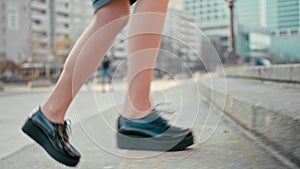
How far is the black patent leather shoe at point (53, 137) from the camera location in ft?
4.11

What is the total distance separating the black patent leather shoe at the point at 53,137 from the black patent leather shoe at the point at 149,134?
11.1 inches

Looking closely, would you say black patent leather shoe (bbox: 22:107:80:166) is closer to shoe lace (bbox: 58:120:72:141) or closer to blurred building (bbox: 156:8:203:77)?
shoe lace (bbox: 58:120:72:141)

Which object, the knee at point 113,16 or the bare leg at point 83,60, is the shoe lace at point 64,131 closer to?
the bare leg at point 83,60

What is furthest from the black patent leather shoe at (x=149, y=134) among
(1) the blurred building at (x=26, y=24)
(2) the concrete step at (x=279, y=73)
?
(1) the blurred building at (x=26, y=24)

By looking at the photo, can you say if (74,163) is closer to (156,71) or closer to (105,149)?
(105,149)

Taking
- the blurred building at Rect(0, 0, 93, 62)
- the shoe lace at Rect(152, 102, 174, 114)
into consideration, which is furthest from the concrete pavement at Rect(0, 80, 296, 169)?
the blurred building at Rect(0, 0, 93, 62)

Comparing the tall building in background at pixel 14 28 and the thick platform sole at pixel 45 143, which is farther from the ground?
the tall building in background at pixel 14 28

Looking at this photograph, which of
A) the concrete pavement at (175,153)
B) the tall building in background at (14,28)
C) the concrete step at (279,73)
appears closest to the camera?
the concrete pavement at (175,153)

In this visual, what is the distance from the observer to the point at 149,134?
154 centimetres

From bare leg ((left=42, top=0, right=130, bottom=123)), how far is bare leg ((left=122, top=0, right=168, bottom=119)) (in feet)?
0.56

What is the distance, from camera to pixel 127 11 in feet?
4.57

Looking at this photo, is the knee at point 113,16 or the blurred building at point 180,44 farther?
the blurred building at point 180,44

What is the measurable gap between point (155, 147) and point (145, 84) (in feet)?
0.86

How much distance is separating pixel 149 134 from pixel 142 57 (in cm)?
32
